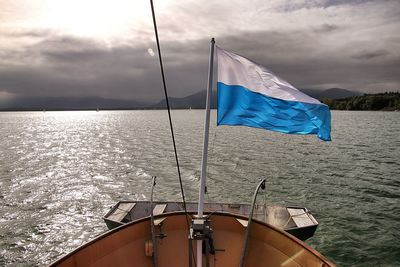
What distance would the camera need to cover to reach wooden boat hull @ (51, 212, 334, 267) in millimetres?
8047

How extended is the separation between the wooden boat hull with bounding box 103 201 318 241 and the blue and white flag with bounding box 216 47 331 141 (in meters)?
7.30

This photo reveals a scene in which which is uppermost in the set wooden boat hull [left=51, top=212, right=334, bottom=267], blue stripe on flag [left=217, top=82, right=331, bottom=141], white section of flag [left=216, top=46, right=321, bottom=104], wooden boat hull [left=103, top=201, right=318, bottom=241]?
white section of flag [left=216, top=46, right=321, bottom=104]

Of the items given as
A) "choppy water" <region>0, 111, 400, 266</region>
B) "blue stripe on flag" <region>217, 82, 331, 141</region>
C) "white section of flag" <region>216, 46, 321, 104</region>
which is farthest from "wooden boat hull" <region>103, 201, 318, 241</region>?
"white section of flag" <region>216, 46, 321, 104</region>

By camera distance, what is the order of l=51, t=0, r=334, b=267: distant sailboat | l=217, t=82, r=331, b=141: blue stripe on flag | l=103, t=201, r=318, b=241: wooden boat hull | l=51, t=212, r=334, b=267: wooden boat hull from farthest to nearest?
l=103, t=201, r=318, b=241: wooden boat hull, l=51, t=212, r=334, b=267: wooden boat hull, l=51, t=0, r=334, b=267: distant sailboat, l=217, t=82, r=331, b=141: blue stripe on flag

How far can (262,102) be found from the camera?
309 inches

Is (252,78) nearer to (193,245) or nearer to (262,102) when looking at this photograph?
(262,102)

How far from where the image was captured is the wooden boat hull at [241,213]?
1402 centimetres

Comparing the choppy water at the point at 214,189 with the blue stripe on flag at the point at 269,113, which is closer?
the blue stripe on flag at the point at 269,113

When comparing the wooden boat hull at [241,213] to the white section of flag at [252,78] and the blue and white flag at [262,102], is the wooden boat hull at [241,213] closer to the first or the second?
the blue and white flag at [262,102]

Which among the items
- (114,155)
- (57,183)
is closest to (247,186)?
(57,183)

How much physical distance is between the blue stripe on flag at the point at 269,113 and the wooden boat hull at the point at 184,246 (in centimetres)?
311

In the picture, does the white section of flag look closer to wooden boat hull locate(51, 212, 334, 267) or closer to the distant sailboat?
the distant sailboat

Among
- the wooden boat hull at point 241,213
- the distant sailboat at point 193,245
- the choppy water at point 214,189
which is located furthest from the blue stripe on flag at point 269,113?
the choppy water at point 214,189

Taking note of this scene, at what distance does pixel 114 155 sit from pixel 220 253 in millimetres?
38763
